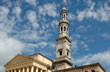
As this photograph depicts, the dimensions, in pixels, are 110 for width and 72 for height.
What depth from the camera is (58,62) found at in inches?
A: 2255

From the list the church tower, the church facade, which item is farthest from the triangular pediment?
the church tower

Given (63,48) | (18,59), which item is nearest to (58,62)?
(63,48)

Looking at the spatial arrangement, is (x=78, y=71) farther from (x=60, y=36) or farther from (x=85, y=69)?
(x=60, y=36)

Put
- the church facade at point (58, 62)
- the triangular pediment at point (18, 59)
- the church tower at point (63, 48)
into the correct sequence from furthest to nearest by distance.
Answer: the church tower at point (63, 48), the triangular pediment at point (18, 59), the church facade at point (58, 62)

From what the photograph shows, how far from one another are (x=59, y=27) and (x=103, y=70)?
73.6ft

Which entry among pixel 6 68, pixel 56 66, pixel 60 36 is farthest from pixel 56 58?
pixel 6 68

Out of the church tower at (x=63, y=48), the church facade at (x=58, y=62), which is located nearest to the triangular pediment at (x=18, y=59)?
the church facade at (x=58, y=62)

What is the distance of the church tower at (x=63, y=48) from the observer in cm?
5644

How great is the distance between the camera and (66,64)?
2216 inches

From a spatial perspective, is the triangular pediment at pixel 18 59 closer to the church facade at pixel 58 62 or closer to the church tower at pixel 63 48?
the church facade at pixel 58 62

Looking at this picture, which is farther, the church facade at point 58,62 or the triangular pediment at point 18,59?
the triangular pediment at point 18,59

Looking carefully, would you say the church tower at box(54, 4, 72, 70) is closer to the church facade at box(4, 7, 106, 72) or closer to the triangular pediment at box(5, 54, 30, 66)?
the church facade at box(4, 7, 106, 72)

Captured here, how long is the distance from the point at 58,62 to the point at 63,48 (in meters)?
5.03

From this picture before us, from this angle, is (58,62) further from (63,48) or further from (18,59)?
(18,59)
